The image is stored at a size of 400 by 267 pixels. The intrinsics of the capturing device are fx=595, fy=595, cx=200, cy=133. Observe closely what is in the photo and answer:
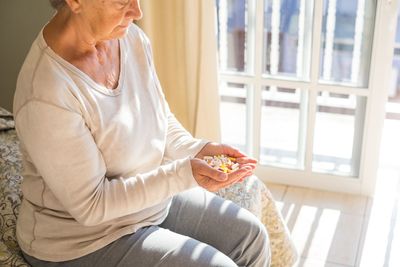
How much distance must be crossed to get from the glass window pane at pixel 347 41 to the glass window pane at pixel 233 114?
40 centimetres

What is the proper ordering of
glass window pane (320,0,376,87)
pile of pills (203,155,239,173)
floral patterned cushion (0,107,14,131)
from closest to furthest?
pile of pills (203,155,239,173) < floral patterned cushion (0,107,14,131) < glass window pane (320,0,376,87)

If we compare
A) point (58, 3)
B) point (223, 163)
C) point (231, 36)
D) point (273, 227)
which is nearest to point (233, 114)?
point (231, 36)

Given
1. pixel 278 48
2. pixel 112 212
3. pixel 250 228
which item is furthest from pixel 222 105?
Result: pixel 112 212

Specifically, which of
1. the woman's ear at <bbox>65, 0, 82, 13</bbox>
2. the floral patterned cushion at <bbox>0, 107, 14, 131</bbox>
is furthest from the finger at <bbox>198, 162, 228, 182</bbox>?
the floral patterned cushion at <bbox>0, 107, 14, 131</bbox>

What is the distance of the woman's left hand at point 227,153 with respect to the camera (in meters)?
1.58

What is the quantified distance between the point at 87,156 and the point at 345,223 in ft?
4.58

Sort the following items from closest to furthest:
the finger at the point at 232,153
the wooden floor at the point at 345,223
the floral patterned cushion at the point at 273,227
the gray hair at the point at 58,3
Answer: the gray hair at the point at 58,3, the finger at the point at 232,153, the floral patterned cushion at the point at 273,227, the wooden floor at the point at 345,223

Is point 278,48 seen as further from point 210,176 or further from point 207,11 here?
point 210,176

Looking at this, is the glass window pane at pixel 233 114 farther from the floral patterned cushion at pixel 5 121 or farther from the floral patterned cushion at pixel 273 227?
the floral patterned cushion at pixel 5 121

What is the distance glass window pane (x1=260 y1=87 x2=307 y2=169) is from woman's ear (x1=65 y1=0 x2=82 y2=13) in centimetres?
140

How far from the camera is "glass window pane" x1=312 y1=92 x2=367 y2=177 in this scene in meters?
→ 2.54

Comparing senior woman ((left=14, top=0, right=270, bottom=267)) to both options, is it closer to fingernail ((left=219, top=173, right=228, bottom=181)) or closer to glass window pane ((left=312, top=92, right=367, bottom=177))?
fingernail ((left=219, top=173, right=228, bottom=181))

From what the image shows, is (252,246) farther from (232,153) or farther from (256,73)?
(256,73)

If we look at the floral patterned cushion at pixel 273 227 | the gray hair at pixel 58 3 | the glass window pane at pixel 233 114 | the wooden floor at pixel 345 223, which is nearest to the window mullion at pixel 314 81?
the wooden floor at pixel 345 223
